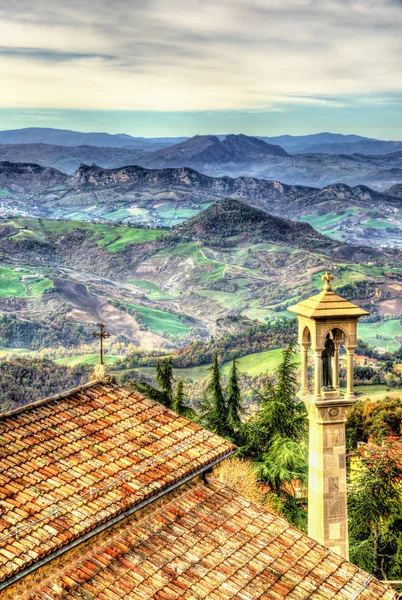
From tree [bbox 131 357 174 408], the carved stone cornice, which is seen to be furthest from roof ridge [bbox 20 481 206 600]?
tree [bbox 131 357 174 408]

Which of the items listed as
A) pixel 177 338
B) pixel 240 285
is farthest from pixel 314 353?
pixel 240 285

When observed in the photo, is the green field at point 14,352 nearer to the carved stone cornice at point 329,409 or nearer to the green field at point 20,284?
the green field at point 20,284

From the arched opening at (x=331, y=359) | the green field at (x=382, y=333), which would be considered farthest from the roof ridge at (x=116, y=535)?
the green field at (x=382, y=333)

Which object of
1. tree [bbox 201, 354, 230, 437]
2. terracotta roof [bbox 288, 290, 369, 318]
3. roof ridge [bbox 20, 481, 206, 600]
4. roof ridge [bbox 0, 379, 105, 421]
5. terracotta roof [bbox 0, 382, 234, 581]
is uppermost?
terracotta roof [bbox 288, 290, 369, 318]

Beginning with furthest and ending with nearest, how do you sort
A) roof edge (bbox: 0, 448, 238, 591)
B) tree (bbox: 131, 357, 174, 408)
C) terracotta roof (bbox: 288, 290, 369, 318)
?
tree (bbox: 131, 357, 174, 408) → terracotta roof (bbox: 288, 290, 369, 318) → roof edge (bbox: 0, 448, 238, 591)

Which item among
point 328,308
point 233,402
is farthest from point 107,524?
point 233,402

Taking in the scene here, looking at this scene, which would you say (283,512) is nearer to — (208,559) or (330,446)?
(330,446)

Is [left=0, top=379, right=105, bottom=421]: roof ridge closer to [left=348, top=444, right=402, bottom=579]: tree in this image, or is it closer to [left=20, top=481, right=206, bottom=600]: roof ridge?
[left=20, top=481, right=206, bottom=600]: roof ridge
